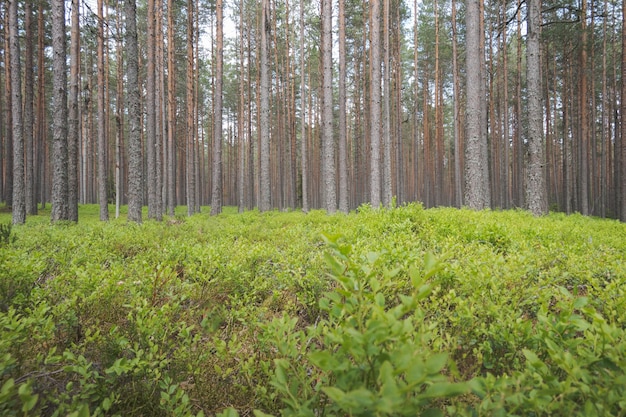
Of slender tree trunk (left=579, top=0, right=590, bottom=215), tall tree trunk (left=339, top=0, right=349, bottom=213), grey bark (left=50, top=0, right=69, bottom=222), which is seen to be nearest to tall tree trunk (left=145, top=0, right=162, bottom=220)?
grey bark (left=50, top=0, right=69, bottom=222)

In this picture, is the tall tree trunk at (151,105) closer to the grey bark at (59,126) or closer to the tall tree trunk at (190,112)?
the tall tree trunk at (190,112)

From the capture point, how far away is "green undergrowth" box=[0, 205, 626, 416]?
107 centimetres

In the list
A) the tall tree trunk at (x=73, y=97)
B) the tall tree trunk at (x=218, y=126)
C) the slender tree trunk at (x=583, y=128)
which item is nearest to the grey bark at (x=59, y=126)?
the tall tree trunk at (x=73, y=97)

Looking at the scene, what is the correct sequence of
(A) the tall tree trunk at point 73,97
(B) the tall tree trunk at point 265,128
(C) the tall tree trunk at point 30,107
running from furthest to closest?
(C) the tall tree trunk at point 30,107 < (B) the tall tree trunk at point 265,128 < (A) the tall tree trunk at point 73,97

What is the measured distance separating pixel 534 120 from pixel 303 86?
1418cm

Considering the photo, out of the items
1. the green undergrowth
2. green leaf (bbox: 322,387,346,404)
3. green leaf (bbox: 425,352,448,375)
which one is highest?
green leaf (bbox: 425,352,448,375)

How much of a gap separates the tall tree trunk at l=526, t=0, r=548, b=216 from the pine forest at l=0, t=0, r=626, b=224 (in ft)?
0.14

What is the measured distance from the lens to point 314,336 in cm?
→ 171

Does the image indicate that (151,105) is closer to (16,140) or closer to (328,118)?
(16,140)

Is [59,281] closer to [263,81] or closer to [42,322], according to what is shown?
[42,322]

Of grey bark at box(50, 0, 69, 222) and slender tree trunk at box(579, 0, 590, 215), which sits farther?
slender tree trunk at box(579, 0, 590, 215)

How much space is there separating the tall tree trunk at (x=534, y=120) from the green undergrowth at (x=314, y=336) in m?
6.28

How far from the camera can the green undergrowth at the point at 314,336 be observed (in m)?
1.07

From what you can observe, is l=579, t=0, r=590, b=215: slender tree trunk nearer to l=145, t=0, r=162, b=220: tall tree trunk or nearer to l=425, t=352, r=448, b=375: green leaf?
l=425, t=352, r=448, b=375: green leaf
